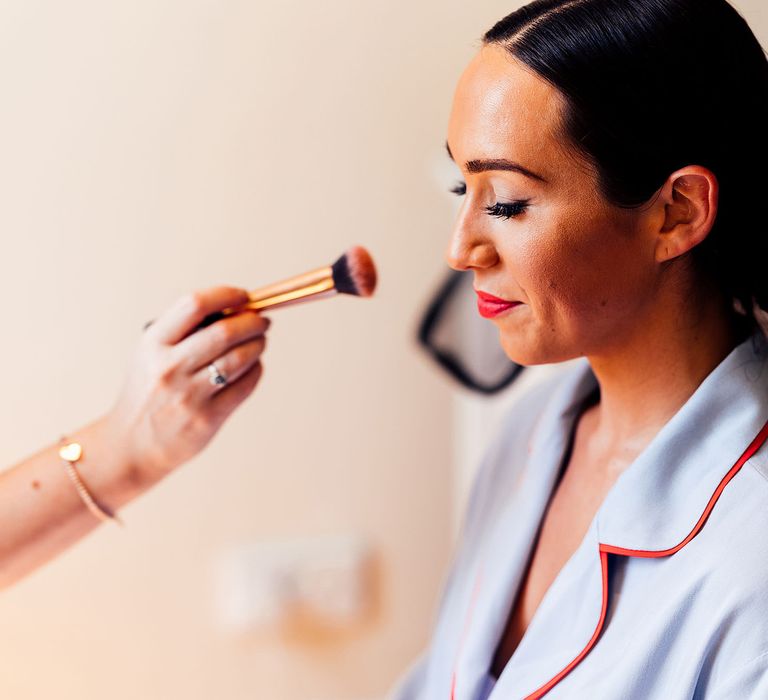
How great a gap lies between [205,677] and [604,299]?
85 cm

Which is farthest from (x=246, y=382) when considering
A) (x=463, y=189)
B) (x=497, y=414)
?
(x=497, y=414)

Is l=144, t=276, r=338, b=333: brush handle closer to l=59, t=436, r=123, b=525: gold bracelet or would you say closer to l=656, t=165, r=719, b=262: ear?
l=59, t=436, r=123, b=525: gold bracelet

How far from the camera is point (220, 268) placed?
1139 millimetres

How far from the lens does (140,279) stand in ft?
3.66

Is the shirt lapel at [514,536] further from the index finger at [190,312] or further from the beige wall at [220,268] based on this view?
the beige wall at [220,268]

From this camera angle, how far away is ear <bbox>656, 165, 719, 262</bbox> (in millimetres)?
610

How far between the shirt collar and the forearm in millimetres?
401

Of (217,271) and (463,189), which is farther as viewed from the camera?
(217,271)

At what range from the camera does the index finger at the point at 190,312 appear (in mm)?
731

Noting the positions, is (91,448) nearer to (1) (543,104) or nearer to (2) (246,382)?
(2) (246,382)

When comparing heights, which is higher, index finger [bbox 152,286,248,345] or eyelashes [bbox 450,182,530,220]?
index finger [bbox 152,286,248,345]

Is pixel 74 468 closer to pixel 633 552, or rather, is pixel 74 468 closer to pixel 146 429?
pixel 146 429

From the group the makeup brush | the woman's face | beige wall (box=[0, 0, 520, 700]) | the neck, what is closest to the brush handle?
the makeup brush

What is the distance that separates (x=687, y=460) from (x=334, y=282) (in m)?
0.29
